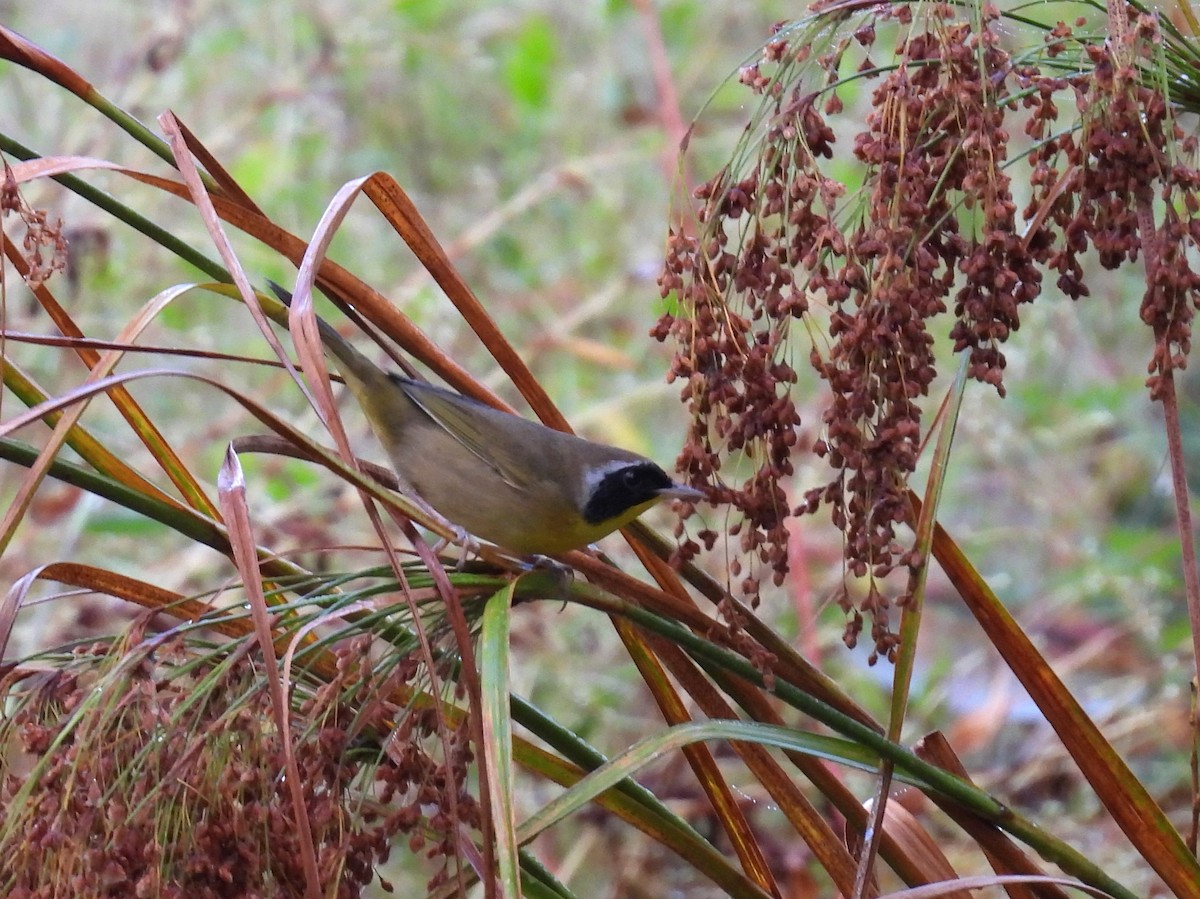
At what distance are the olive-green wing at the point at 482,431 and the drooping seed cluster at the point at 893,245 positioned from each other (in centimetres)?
77

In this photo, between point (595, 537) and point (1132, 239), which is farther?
point (595, 537)

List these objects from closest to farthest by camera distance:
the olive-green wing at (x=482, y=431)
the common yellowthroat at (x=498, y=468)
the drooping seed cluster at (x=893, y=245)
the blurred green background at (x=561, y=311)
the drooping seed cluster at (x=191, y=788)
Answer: the drooping seed cluster at (x=191, y=788)
the drooping seed cluster at (x=893, y=245)
the common yellowthroat at (x=498, y=468)
the olive-green wing at (x=482, y=431)
the blurred green background at (x=561, y=311)

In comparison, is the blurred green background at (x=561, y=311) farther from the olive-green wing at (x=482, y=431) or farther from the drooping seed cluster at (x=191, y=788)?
the drooping seed cluster at (x=191, y=788)

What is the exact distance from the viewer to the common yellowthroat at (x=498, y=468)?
2.00 meters

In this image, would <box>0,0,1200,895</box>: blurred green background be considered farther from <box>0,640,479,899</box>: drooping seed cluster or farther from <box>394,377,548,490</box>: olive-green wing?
<box>0,640,479,899</box>: drooping seed cluster

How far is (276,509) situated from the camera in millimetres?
3281

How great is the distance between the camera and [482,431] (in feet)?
7.10

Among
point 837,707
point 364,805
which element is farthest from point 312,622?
point 837,707

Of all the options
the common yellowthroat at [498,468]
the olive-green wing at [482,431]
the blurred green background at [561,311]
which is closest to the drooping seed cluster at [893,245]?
the common yellowthroat at [498,468]

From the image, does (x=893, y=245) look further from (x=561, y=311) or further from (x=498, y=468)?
(x=561, y=311)

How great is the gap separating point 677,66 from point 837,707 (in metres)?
4.59

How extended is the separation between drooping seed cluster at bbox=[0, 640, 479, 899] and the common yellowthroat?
83cm

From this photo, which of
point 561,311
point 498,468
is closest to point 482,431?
point 498,468

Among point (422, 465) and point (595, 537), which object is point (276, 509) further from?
point (595, 537)
